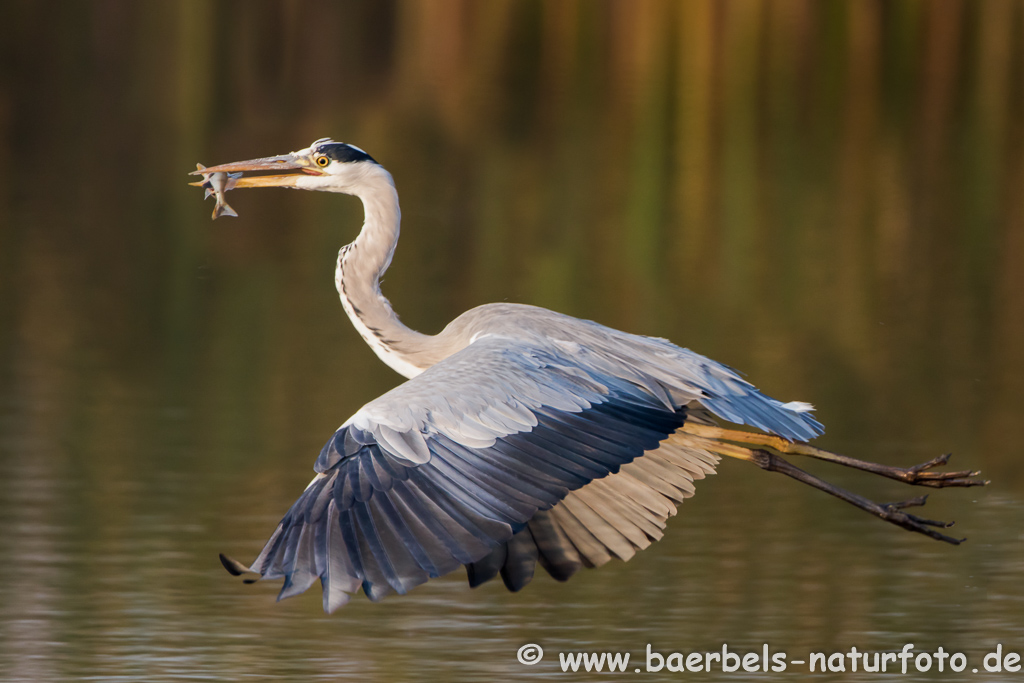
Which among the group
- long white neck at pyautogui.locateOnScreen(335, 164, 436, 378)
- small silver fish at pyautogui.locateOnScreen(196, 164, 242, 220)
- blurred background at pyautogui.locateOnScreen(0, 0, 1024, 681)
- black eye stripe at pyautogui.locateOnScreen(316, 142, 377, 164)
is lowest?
blurred background at pyautogui.locateOnScreen(0, 0, 1024, 681)

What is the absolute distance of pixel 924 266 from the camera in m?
18.0

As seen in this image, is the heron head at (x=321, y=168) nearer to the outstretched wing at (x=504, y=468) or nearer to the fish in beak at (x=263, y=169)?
the fish in beak at (x=263, y=169)

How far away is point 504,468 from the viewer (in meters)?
5.76

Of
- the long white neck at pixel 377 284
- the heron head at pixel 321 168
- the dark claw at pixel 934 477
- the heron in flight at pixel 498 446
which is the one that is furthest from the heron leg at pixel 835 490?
the heron head at pixel 321 168

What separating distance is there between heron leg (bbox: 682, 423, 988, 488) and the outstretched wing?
15 cm

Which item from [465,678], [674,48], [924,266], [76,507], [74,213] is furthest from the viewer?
[674,48]

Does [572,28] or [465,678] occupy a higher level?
[572,28]

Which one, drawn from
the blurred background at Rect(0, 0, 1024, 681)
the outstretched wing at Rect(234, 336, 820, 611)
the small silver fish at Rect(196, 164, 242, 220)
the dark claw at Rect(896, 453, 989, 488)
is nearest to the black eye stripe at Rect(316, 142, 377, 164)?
the small silver fish at Rect(196, 164, 242, 220)

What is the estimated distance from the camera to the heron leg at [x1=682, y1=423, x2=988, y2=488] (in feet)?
23.8

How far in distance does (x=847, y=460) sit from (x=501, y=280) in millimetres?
8987

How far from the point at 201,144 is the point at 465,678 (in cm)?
1659

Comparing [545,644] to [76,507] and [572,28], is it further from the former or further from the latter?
[572,28]

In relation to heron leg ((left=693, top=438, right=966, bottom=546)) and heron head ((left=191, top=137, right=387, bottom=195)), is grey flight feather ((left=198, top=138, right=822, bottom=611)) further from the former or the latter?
heron leg ((left=693, top=438, right=966, bottom=546))

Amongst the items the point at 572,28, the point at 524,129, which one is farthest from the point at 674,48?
the point at 524,129
